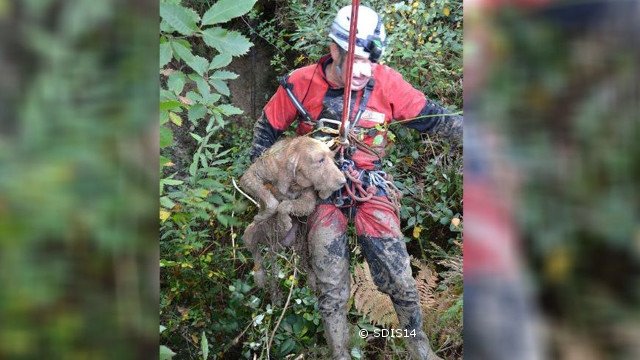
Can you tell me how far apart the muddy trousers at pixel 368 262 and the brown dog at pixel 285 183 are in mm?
56

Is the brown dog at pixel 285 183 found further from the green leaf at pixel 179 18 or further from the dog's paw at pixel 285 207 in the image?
the green leaf at pixel 179 18

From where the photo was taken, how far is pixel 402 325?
4.98ft

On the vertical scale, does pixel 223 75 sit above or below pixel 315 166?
above

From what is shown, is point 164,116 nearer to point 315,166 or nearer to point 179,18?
point 179,18

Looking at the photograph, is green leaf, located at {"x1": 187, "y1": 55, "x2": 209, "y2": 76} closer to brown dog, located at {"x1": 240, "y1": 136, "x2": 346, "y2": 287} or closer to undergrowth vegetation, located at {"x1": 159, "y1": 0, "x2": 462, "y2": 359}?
undergrowth vegetation, located at {"x1": 159, "y1": 0, "x2": 462, "y2": 359}

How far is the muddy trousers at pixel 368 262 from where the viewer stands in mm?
1505
